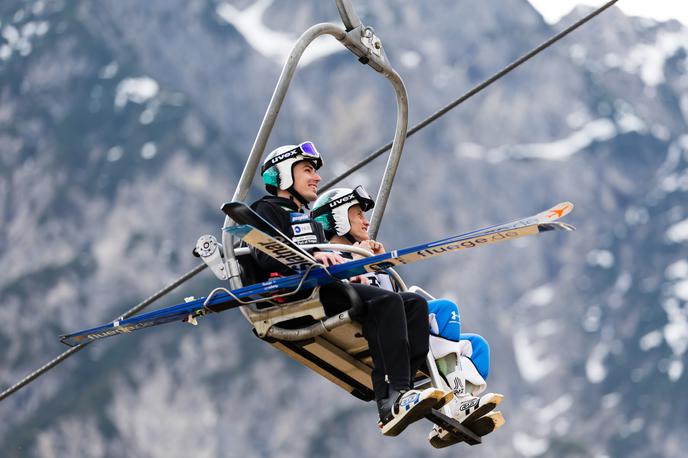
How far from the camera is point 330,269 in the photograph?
979 cm

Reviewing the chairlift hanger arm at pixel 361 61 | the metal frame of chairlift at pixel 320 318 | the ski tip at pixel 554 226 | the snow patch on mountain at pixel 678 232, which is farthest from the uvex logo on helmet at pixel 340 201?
the snow patch on mountain at pixel 678 232

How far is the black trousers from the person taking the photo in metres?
9.97

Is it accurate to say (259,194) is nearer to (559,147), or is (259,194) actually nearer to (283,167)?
(559,147)

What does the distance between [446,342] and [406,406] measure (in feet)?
5.20

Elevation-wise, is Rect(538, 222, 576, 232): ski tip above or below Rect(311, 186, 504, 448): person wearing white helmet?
below

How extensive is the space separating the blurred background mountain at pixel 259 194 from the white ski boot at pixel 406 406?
5087 inches

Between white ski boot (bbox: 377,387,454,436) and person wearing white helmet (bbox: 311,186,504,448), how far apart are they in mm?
859

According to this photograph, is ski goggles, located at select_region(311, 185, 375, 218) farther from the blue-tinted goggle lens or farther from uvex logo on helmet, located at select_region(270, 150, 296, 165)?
uvex logo on helmet, located at select_region(270, 150, 296, 165)

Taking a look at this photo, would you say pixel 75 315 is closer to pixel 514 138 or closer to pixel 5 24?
pixel 5 24

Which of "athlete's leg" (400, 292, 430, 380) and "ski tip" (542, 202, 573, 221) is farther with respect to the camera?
"athlete's leg" (400, 292, 430, 380)

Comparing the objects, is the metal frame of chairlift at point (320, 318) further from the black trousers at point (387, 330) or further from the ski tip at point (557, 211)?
the ski tip at point (557, 211)

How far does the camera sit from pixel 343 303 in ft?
33.3

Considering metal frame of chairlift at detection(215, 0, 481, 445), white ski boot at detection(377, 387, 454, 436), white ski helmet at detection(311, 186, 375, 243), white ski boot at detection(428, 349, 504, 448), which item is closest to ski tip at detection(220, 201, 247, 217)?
metal frame of chairlift at detection(215, 0, 481, 445)

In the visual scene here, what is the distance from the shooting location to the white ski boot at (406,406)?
939 cm
